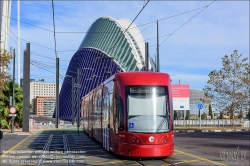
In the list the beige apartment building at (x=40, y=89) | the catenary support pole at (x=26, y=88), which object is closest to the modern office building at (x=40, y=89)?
the beige apartment building at (x=40, y=89)

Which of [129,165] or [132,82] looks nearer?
[129,165]

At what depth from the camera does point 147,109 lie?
13820 mm

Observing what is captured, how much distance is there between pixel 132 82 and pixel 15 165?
196 inches

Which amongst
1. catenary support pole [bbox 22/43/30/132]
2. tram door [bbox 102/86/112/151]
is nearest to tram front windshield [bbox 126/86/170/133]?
tram door [bbox 102/86/112/151]

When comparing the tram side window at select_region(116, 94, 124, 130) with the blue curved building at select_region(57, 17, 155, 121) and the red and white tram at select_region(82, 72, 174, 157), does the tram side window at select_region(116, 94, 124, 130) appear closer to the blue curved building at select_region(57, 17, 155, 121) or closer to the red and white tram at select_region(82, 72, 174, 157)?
the red and white tram at select_region(82, 72, 174, 157)

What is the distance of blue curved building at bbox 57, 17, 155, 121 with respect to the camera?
221 feet

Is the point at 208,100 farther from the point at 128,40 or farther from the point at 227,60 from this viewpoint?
the point at 128,40

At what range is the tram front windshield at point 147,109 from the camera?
13602mm

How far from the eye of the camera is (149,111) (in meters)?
13.8

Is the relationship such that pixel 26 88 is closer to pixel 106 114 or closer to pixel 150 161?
pixel 106 114

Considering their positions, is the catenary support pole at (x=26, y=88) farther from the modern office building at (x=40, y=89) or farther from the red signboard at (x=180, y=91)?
the modern office building at (x=40, y=89)

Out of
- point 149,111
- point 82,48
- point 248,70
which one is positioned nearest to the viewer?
point 149,111

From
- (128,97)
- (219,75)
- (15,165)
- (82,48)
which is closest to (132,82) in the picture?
(128,97)

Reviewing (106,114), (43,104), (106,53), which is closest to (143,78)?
(106,114)
